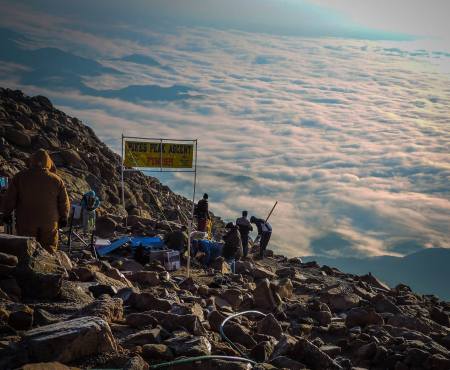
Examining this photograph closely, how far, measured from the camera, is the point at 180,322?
707 centimetres

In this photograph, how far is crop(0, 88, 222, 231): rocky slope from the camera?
2492 cm

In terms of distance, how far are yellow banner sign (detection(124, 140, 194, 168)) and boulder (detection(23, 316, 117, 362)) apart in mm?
16242

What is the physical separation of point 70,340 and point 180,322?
5.79 ft

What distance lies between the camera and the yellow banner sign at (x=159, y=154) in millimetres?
21984

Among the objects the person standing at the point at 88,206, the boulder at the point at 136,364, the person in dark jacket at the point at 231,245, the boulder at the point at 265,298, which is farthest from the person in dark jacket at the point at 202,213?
the boulder at the point at 136,364

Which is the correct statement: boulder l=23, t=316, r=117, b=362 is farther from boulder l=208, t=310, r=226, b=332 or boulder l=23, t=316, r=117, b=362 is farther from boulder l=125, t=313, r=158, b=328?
boulder l=208, t=310, r=226, b=332

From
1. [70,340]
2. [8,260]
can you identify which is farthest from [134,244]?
[70,340]

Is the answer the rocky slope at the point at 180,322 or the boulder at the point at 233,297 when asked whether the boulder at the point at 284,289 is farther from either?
the boulder at the point at 233,297

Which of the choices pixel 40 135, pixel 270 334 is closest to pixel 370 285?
pixel 270 334

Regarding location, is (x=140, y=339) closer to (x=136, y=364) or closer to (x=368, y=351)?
(x=136, y=364)

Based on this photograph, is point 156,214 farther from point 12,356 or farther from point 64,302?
point 12,356

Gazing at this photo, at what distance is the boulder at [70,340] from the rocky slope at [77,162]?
13420 millimetres

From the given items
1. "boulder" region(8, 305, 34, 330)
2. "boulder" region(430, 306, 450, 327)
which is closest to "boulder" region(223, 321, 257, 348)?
"boulder" region(8, 305, 34, 330)

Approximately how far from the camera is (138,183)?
125ft
